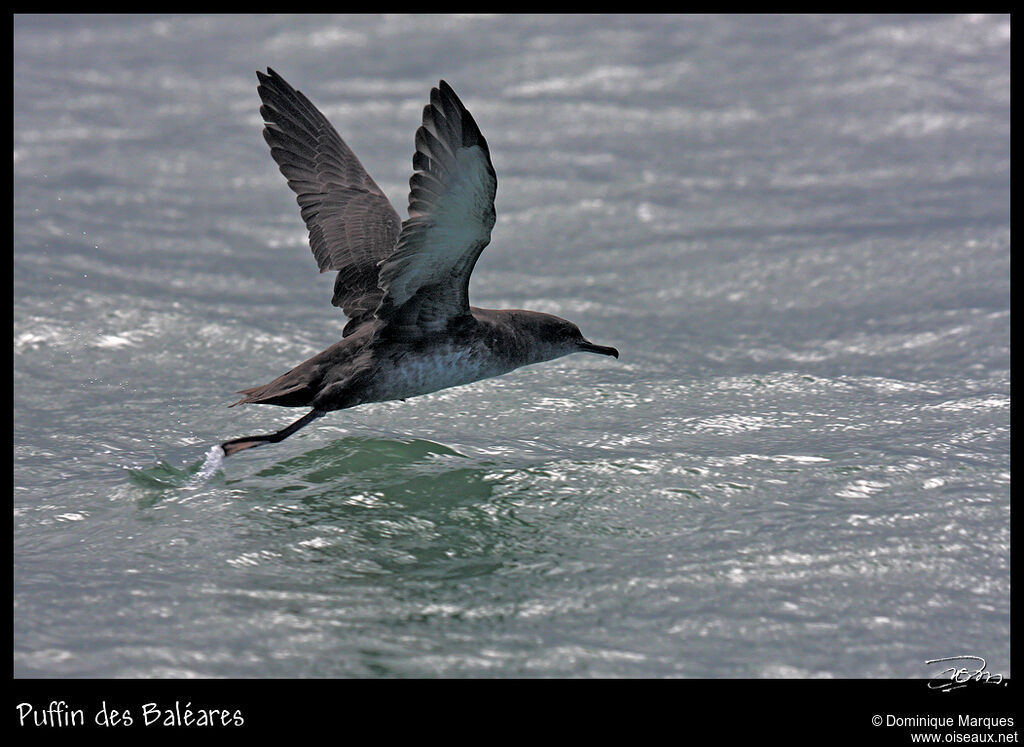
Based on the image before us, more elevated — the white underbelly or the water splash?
the white underbelly

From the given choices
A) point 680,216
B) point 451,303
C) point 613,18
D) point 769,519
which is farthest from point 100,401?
point 613,18

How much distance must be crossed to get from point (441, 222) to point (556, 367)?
2711mm

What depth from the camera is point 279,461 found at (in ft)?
22.6

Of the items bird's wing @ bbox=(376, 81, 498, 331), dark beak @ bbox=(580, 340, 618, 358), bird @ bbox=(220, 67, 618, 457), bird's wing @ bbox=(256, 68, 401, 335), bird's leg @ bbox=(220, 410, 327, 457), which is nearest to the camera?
bird's wing @ bbox=(376, 81, 498, 331)

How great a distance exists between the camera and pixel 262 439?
681 centimetres

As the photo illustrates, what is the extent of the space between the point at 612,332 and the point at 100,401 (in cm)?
365

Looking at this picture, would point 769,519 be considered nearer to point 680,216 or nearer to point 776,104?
point 680,216

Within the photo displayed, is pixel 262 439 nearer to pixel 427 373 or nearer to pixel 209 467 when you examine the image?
pixel 209 467

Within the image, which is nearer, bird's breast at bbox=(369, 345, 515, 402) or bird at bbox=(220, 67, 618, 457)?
bird at bbox=(220, 67, 618, 457)
